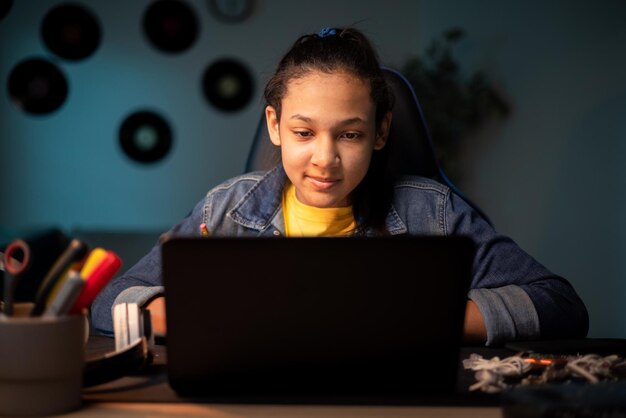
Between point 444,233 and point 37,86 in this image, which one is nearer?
point 444,233

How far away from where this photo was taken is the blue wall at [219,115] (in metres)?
4.18

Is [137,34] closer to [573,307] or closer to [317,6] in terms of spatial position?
[317,6]

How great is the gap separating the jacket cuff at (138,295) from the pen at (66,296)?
39 centimetres

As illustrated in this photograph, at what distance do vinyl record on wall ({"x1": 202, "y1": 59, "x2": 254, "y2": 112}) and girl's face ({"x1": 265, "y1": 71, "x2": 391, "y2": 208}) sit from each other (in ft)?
10.4

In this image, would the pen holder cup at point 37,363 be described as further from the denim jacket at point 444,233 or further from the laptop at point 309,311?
the denim jacket at point 444,233

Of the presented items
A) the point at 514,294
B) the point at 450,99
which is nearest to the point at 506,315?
the point at 514,294

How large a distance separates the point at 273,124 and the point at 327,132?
243 millimetres

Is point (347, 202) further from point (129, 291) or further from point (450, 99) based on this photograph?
point (450, 99)

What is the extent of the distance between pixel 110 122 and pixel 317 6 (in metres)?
1.25

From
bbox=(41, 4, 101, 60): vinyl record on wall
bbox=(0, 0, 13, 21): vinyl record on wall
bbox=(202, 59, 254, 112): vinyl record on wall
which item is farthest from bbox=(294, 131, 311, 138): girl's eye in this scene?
bbox=(0, 0, 13, 21): vinyl record on wall

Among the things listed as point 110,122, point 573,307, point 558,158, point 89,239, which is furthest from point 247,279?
point 110,122

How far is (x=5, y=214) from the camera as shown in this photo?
445 cm

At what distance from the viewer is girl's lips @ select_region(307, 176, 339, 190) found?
1372 mm

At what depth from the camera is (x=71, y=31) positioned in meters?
4.49
